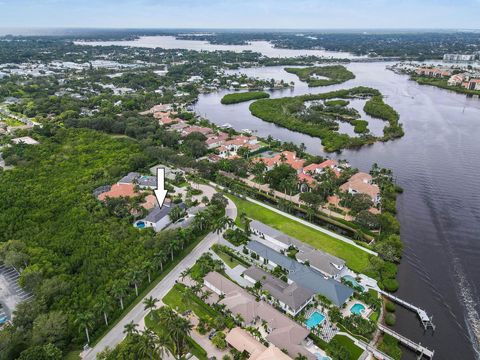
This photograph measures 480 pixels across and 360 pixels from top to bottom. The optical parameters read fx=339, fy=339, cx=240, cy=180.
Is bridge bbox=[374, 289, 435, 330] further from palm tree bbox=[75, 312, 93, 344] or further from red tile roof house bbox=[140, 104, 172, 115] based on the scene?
red tile roof house bbox=[140, 104, 172, 115]

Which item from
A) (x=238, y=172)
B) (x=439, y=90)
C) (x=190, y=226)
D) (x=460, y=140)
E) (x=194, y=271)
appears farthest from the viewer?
(x=439, y=90)

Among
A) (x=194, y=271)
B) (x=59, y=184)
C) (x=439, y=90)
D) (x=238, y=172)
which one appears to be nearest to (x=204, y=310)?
(x=194, y=271)

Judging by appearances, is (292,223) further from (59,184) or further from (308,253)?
(59,184)

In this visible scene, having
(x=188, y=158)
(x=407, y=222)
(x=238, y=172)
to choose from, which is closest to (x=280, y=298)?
(x=407, y=222)

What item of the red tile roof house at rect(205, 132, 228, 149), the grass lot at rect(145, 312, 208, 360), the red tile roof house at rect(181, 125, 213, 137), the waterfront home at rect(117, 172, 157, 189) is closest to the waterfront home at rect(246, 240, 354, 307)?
the grass lot at rect(145, 312, 208, 360)

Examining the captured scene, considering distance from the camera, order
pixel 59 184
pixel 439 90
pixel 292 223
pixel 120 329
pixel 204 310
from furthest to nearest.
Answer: pixel 439 90 → pixel 59 184 → pixel 292 223 → pixel 204 310 → pixel 120 329

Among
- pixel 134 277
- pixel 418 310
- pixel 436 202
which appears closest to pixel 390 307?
pixel 418 310

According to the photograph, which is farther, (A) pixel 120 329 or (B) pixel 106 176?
(B) pixel 106 176

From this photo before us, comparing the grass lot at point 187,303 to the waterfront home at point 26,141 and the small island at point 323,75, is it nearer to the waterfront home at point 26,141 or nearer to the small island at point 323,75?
the waterfront home at point 26,141
